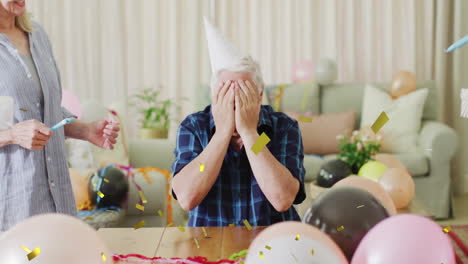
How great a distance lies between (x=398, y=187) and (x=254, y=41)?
2.54 m

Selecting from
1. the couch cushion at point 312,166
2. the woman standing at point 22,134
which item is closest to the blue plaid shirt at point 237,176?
the woman standing at point 22,134

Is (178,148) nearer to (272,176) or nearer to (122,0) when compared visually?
(272,176)

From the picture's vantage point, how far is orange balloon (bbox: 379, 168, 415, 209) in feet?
9.73

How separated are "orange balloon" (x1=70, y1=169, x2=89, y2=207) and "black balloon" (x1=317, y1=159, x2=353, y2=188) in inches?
54.2

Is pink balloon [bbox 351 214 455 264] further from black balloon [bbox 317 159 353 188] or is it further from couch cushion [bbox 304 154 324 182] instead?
couch cushion [bbox 304 154 324 182]

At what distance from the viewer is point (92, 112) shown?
3.57m

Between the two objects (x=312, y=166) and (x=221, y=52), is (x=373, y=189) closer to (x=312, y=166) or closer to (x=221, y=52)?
(x=221, y=52)

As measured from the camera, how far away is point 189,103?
16.8ft

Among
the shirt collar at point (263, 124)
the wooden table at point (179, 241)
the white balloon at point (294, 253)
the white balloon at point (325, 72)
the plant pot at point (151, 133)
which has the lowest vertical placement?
the plant pot at point (151, 133)

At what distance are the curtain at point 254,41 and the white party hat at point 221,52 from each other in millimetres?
3395

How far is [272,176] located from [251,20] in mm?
3715

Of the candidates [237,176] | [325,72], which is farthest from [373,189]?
[325,72]

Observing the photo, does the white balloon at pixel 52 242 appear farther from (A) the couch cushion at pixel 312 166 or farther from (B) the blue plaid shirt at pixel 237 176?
(A) the couch cushion at pixel 312 166

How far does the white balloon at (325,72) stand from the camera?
4.55 metres
